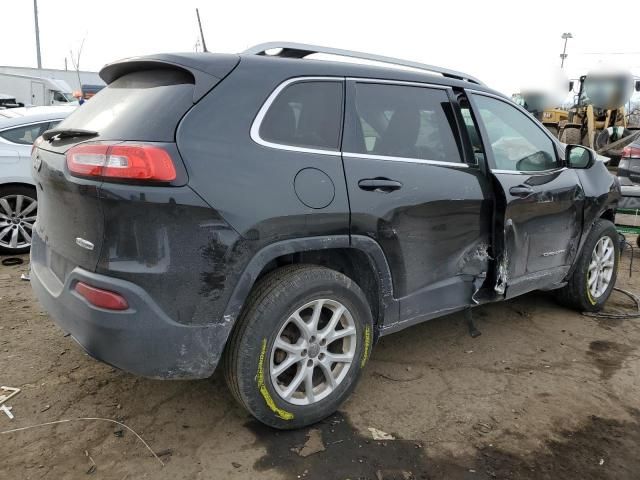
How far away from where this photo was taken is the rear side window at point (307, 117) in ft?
8.23

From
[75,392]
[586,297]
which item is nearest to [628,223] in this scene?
[586,297]

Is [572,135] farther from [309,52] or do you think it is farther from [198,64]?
[198,64]

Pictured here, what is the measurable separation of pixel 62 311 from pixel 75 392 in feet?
2.60

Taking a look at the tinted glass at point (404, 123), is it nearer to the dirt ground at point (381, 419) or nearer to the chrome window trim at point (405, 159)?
the chrome window trim at point (405, 159)

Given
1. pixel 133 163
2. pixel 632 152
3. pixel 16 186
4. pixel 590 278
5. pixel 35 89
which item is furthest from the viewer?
pixel 35 89

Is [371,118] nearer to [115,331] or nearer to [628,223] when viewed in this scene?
[115,331]

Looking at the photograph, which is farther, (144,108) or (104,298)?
(144,108)

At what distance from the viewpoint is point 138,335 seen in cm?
222

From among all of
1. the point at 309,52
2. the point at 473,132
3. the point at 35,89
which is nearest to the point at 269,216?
the point at 309,52

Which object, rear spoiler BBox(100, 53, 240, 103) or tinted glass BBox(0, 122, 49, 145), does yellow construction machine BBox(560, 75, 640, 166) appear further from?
rear spoiler BBox(100, 53, 240, 103)

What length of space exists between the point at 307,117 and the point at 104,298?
127cm

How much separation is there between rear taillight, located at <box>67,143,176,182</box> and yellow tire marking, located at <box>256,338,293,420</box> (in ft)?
2.89

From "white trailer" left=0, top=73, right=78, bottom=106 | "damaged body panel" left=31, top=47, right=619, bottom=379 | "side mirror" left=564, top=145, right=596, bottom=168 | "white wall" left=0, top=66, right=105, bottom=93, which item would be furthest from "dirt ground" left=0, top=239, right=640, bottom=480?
"white wall" left=0, top=66, right=105, bottom=93

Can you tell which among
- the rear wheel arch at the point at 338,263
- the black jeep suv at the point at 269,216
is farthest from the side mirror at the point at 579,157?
the rear wheel arch at the point at 338,263
